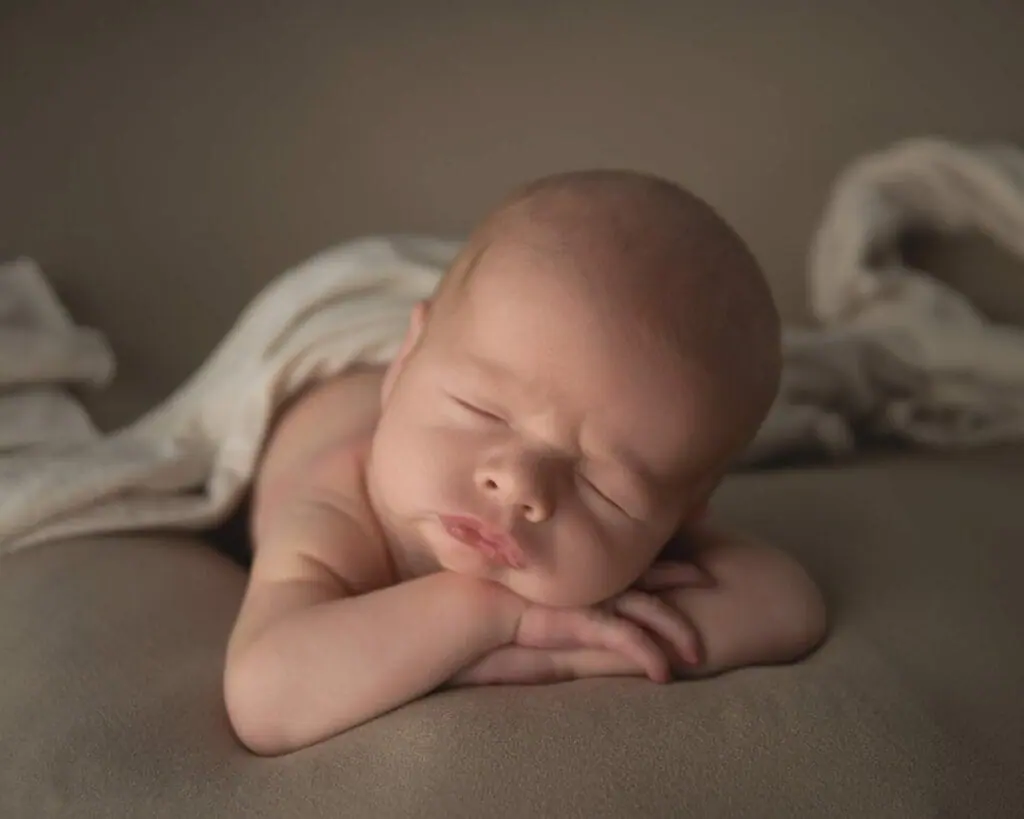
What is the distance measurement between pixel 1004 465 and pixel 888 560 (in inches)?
12.4

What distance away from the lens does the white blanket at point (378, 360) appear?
870 millimetres

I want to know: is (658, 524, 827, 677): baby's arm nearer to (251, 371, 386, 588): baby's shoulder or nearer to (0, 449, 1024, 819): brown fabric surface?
(0, 449, 1024, 819): brown fabric surface

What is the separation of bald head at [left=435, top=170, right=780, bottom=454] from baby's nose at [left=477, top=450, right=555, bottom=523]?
0.30 ft

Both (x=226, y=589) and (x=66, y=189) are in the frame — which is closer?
(x=226, y=589)

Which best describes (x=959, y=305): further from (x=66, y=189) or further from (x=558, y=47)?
(x=66, y=189)

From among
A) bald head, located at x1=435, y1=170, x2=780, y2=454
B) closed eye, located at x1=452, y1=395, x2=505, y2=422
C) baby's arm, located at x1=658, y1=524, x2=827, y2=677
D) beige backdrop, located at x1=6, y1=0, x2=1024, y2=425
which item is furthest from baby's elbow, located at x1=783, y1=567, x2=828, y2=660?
beige backdrop, located at x1=6, y1=0, x2=1024, y2=425

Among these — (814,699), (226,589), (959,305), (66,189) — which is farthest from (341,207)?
(814,699)

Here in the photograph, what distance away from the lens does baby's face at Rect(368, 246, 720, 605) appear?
1.93ft

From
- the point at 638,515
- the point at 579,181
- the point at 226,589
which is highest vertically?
the point at 579,181

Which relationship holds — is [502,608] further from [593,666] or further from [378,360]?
[378,360]

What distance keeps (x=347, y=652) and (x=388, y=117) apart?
0.73 metres

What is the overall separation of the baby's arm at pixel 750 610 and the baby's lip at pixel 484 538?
0.39 feet

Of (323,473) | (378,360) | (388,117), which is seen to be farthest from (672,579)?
(388,117)

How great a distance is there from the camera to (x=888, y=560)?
77 cm
